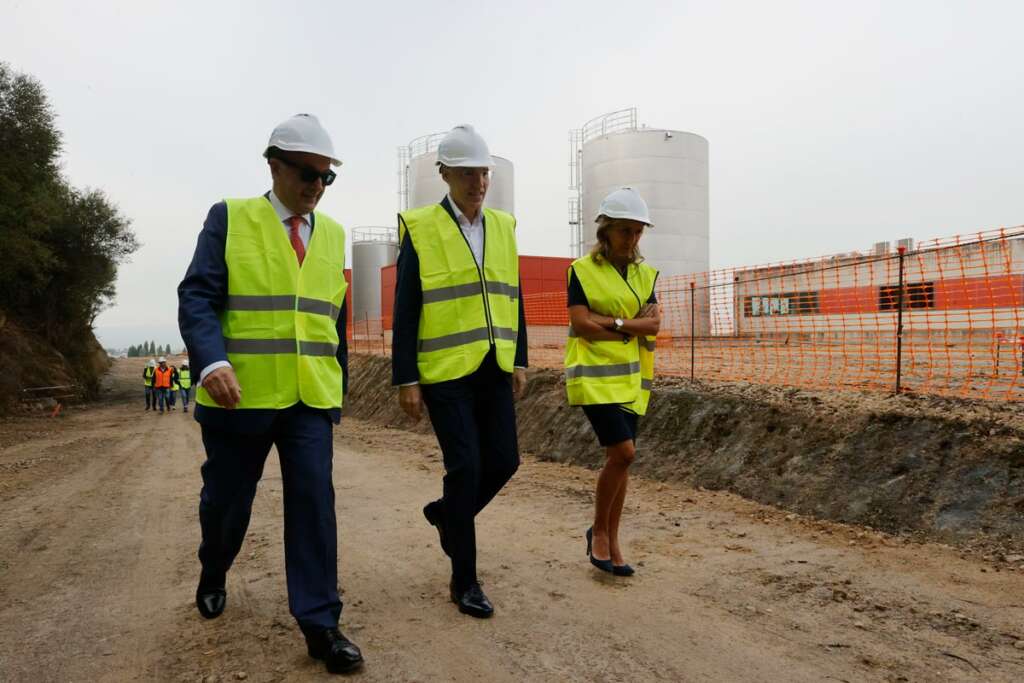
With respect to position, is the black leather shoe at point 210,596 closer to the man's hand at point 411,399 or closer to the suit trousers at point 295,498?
the suit trousers at point 295,498

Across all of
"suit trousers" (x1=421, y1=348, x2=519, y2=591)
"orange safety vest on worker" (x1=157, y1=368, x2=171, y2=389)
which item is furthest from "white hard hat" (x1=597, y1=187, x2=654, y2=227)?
"orange safety vest on worker" (x1=157, y1=368, x2=171, y2=389)

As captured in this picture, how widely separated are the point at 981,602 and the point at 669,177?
89.1 feet

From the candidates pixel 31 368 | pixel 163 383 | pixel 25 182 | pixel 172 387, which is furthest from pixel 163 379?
pixel 25 182

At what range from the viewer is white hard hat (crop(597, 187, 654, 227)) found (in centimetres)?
375

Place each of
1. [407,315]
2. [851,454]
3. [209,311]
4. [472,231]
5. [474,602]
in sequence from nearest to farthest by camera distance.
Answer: [209,311]
[474,602]
[407,315]
[472,231]
[851,454]

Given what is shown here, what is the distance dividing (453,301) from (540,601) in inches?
59.8

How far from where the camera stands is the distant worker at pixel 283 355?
272 centimetres

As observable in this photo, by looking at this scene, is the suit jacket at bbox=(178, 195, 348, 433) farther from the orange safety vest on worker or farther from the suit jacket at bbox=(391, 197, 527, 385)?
the orange safety vest on worker

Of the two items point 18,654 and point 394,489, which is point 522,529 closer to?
point 394,489

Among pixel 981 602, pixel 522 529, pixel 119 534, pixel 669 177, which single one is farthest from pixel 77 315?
pixel 981 602

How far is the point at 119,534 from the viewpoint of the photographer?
16.6 ft

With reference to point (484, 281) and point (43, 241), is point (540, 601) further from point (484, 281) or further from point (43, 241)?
point (43, 241)

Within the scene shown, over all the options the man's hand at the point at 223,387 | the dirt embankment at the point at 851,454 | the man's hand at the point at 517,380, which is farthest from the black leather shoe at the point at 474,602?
the dirt embankment at the point at 851,454

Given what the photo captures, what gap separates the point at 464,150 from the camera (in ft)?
10.8
